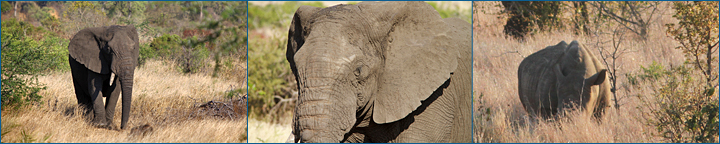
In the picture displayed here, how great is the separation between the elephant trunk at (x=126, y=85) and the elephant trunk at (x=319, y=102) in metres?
3.90

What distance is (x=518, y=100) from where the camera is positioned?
5.43m

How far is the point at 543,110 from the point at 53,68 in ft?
20.7

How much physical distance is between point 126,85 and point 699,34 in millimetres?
6523

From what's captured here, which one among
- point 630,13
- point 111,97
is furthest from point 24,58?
point 630,13

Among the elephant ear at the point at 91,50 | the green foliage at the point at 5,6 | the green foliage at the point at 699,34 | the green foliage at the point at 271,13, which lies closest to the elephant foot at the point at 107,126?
the elephant ear at the point at 91,50

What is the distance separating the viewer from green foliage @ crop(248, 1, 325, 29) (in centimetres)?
601

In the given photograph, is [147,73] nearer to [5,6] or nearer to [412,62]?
[5,6]

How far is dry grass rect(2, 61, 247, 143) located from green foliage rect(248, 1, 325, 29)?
804mm

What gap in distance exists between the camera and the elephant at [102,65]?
662 centimetres

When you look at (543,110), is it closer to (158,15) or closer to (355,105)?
(355,105)

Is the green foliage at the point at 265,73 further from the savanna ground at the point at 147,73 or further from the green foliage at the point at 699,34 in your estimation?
the green foliage at the point at 699,34

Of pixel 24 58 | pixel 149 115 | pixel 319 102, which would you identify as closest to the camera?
pixel 319 102

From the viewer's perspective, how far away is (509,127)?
543 centimetres

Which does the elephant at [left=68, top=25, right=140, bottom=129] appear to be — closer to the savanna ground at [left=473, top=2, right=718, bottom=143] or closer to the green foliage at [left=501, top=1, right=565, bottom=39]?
the savanna ground at [left=473, top=2, right=718, bottom=143]
